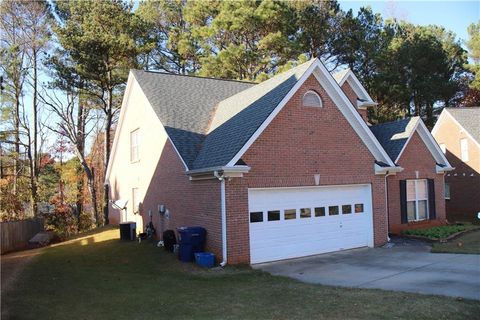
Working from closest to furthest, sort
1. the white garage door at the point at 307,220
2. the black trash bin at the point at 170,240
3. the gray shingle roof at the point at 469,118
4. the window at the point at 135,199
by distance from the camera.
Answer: the white garage door at the point at 307,220 < the black trash bin at the point at 170,240 < the window at the point at 135,199 < the gray shingle roof at the point at 469,118

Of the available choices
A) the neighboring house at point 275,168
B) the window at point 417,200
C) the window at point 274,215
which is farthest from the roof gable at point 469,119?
the window at point 274,215

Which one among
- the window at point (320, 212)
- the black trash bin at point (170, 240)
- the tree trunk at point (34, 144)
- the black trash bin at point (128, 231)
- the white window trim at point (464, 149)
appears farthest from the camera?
the tree trunk at point (34, 144)

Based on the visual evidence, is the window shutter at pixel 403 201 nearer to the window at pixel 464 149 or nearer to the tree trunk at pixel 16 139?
the window at pixel 464 149

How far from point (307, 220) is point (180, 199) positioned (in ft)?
15.5

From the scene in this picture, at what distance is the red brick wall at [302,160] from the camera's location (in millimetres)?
13570

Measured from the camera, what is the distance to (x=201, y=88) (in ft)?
70.9

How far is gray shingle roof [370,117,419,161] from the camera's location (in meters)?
20.7

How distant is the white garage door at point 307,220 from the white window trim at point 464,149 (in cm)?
1525

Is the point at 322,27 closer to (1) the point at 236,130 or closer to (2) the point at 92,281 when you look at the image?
(1) the point at 236,130

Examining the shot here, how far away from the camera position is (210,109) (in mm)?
19625

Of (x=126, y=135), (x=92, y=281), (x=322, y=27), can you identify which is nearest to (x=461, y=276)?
(x=92, y=281)

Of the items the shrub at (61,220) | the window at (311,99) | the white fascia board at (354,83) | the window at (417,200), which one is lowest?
A: the shrub at (61,220)

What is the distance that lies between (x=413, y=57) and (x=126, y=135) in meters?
26.0

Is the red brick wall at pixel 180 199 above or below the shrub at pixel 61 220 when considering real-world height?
above
